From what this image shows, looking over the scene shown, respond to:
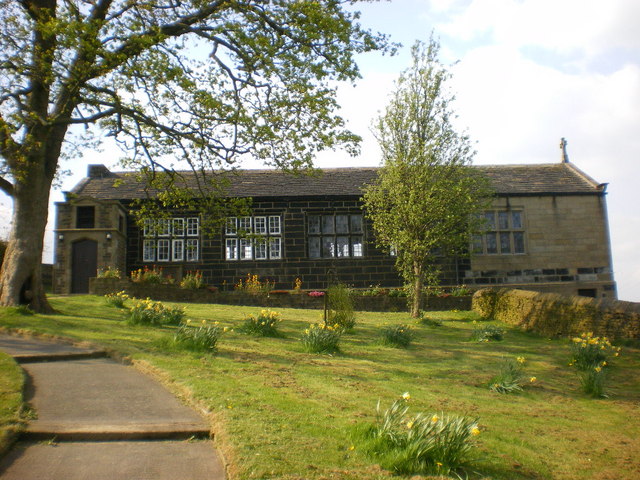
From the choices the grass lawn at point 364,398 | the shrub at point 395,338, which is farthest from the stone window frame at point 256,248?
the shrub at point 395,338

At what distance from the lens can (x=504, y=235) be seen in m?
26.4

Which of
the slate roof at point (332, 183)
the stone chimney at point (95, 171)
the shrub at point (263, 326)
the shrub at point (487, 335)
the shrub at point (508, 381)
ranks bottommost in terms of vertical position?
the shrub at point (508, 381)

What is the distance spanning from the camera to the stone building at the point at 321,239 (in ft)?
75.6

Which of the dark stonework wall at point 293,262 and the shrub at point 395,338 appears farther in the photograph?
the dark stonework wall at point 293,262

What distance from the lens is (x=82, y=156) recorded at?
51.9 ft

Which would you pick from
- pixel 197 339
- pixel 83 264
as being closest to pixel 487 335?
pixel 197 339

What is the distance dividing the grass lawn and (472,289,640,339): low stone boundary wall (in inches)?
34.1

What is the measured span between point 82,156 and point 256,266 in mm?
10279

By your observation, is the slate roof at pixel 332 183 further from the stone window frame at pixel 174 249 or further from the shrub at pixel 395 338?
the shrub at pixel 395 338

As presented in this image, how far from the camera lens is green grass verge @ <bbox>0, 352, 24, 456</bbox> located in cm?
481

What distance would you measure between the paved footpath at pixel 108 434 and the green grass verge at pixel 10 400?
0.35 ft

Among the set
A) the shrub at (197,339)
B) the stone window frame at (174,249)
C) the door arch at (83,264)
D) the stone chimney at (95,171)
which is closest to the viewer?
the shrub at (197,339)

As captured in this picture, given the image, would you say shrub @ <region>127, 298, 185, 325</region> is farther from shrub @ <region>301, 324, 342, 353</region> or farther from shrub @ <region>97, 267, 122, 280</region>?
shrub @ <region>97, 267, 122, 280</region>

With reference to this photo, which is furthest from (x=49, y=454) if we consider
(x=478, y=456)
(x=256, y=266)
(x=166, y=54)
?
(x=256, y=266)
